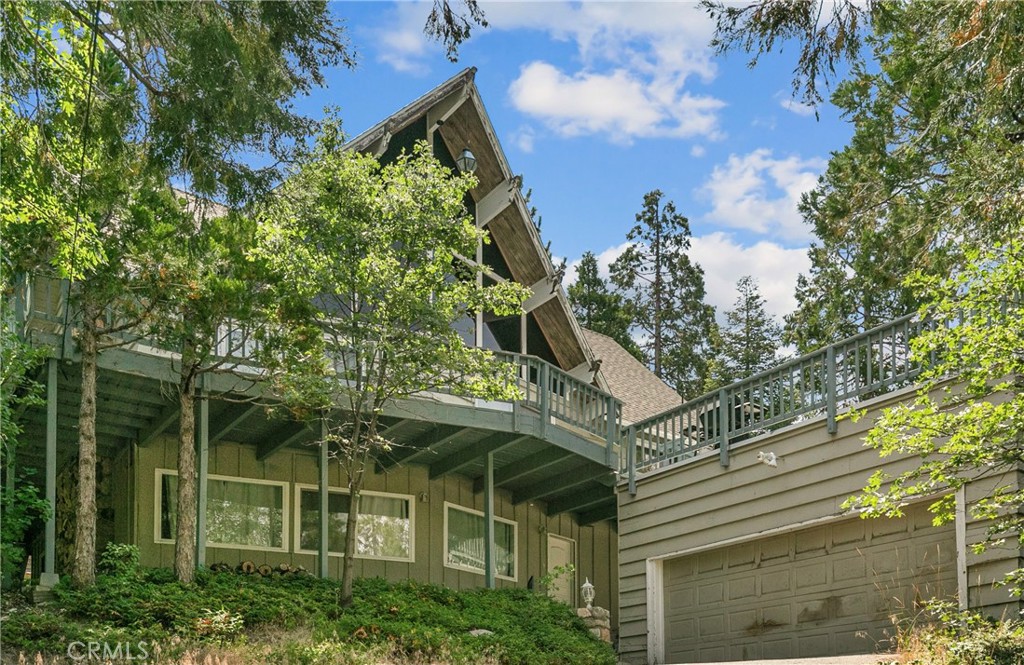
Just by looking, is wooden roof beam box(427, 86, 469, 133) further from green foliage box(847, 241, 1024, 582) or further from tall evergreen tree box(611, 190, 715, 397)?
tall evergreen tree box(611, 190, 715, 397)

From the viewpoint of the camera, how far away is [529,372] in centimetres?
1644

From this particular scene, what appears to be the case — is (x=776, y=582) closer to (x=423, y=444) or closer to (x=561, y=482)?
(x=561, y=482)

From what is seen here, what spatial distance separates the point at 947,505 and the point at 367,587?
6971mm

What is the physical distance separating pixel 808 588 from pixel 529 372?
4.92m

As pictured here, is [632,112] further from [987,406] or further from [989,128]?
[987,406]

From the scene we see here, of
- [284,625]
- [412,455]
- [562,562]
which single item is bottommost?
[284,625]

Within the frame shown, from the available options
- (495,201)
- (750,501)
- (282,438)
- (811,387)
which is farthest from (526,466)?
(811,387)

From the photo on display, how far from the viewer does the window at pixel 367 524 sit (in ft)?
53.1

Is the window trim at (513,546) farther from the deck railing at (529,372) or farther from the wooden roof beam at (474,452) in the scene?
the deck railing at (529,372)

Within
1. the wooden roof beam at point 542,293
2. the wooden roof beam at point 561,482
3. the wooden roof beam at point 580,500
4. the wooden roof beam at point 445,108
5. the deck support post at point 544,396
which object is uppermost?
the wooden roof beam at point 445,108

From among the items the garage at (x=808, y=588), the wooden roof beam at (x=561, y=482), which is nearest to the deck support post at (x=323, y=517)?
the wooden roof beam at (x=561, y=482)

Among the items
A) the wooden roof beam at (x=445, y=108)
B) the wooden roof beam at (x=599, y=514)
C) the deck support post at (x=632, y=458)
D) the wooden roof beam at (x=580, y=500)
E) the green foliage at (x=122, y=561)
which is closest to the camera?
the green foliage at (x=122, y=561)

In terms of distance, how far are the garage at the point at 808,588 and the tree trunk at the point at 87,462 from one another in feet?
22.7

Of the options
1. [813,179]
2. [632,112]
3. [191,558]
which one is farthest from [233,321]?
[813,179]
